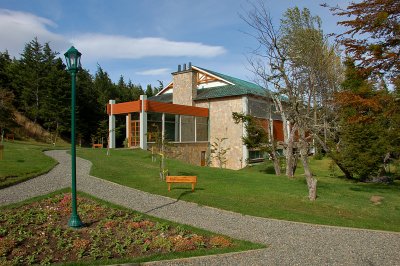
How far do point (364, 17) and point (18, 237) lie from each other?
9.79 metres

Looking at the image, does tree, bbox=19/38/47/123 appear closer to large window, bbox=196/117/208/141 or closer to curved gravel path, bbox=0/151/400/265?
large window, bbox=196/117/208/141

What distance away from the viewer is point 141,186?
12461mm

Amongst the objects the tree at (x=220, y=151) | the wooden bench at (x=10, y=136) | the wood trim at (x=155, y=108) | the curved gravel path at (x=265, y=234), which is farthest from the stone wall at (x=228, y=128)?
the wooden bench at (x=10, y=136)

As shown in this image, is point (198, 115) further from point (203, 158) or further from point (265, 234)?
point (265, 234)

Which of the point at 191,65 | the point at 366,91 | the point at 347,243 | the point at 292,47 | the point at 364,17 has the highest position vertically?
the point at 191,65

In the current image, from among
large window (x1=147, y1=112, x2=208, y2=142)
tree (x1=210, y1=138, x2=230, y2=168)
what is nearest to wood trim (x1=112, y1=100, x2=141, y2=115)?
large window (x1=147, y1=112, x2=208, y2=142)

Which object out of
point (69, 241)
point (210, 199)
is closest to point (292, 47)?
point (210, 199)

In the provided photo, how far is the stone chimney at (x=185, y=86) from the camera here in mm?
32156

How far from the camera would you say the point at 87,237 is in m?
6.70

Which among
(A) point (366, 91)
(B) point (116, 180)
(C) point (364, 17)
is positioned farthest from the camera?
(B) point (116, 180)

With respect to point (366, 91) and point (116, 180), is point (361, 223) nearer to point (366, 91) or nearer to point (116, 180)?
point (366, 91)

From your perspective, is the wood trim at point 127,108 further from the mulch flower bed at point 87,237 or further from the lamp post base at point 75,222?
the lamp post base at point 75,222

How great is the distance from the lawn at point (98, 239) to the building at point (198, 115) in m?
16.8

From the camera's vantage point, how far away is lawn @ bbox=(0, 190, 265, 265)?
5668 millimetres
